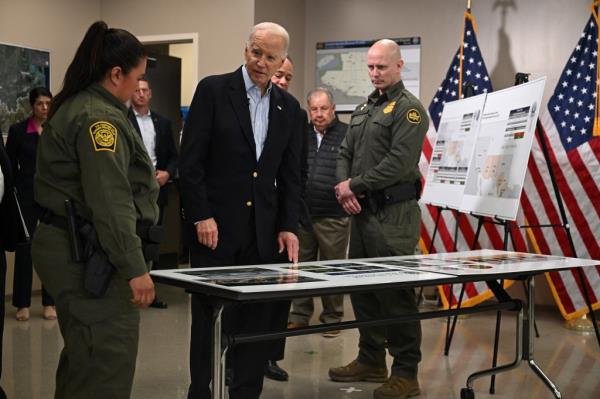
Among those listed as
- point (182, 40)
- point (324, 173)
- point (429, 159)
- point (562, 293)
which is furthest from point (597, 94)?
point (182, 40)

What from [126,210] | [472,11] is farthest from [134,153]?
[472,11]

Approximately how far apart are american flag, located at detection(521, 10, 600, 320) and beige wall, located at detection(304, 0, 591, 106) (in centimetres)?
36

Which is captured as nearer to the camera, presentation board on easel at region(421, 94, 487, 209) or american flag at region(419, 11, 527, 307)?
presentation board on easel at region(421, 94, 487, 209)

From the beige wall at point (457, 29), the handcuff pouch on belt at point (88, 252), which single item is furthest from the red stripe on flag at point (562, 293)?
the handcuff pouch on belt at point (88, 252)

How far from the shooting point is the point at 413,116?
377cm

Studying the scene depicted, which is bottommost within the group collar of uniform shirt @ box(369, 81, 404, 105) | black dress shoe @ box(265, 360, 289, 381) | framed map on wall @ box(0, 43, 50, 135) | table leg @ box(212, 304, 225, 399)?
black dress shoe @ box(265, 360, 289, 381)

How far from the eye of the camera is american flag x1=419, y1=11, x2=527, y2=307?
597 cm

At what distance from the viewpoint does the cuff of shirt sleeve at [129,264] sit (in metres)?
2.14

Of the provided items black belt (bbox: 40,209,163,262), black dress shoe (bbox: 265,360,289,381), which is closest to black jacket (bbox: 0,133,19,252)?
black belt (bbox: 40,209,163,262)

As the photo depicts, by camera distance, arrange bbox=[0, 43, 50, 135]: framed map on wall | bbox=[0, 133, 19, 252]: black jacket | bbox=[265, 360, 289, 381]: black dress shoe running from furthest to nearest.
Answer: bbox=[0, 43, 50, 135]: framed map on wall, bbox=[265, 360, 289, 381]: black dress shoe, bbox=[0, 133, 19, 252]: black jacket

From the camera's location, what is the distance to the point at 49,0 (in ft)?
22.0

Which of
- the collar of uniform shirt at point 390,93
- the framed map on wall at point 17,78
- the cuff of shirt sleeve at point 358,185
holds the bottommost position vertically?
the cuff of shirt sleeve at point 358,185

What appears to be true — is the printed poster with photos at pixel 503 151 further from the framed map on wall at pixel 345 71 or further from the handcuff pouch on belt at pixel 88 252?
the handcuff pouch on belt at pixel 88 252

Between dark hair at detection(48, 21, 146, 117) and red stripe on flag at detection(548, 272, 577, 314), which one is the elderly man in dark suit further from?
red stripe on flag at detection(548, 272, 577, 314)
